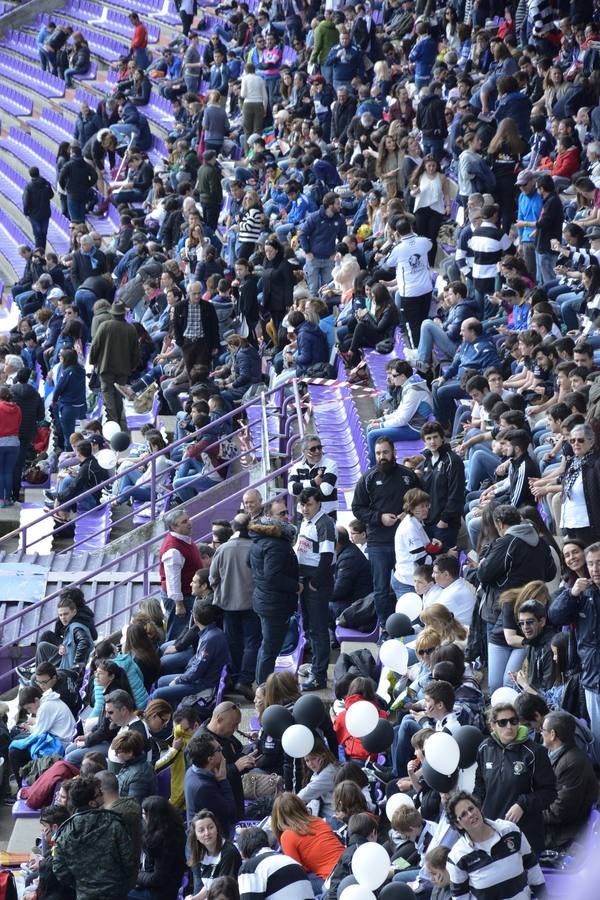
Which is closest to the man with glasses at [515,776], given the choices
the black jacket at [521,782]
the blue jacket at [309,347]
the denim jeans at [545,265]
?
the black jacket at [521,782]

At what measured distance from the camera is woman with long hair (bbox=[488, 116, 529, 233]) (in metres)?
17.0

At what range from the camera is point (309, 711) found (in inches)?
330

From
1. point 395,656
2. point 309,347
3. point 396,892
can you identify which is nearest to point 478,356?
point 309,347

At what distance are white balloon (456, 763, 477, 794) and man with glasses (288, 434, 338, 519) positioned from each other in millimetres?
3456

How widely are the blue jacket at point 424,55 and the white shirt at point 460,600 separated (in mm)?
14513

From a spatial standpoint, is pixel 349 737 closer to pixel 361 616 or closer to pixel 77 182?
pixel 361 616

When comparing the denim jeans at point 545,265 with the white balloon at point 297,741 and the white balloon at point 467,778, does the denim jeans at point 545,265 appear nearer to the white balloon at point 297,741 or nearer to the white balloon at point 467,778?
the white balloon at point 297,741

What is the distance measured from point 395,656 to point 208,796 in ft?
4.84

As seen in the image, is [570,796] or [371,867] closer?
[371,867]

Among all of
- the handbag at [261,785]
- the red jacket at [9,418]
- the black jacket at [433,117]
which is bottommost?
the handbag at [261,785]

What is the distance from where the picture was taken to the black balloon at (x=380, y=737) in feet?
27.9

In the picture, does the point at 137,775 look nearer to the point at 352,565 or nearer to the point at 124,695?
the point at 124,695

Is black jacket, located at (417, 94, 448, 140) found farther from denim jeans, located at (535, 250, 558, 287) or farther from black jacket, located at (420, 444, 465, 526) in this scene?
black jacket, located at (420, 444, 465, 526)

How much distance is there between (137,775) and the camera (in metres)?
8.81
